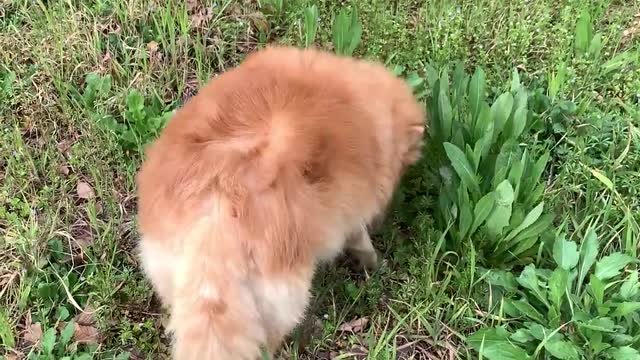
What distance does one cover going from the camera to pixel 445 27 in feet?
11.5

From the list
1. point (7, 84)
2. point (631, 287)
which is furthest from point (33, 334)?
point (631, 287)

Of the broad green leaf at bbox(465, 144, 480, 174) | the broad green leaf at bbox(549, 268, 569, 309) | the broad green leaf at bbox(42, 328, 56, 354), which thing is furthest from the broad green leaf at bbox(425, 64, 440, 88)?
the broad green leaf at bbox(42, 328, 56, 354)

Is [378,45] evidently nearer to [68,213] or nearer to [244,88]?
[244,88]

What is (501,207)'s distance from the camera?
2678 mm

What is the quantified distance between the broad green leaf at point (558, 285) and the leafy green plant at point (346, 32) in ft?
4.71

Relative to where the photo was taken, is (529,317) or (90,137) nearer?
Answer: (529,317)

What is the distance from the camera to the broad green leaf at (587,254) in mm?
2672

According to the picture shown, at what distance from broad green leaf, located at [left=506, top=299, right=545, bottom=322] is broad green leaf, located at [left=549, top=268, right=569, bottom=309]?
0.24 feet

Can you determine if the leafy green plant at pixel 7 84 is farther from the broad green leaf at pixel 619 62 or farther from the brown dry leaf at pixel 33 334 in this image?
the broad green leaf at pixel 619 62

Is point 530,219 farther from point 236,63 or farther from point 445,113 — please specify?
point 236,63

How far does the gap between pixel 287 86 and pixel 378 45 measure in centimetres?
125

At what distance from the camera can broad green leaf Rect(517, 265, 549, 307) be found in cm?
262

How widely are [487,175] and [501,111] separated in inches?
11.4

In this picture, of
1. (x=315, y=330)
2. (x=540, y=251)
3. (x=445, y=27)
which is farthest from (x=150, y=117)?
(x=540, y=251)
